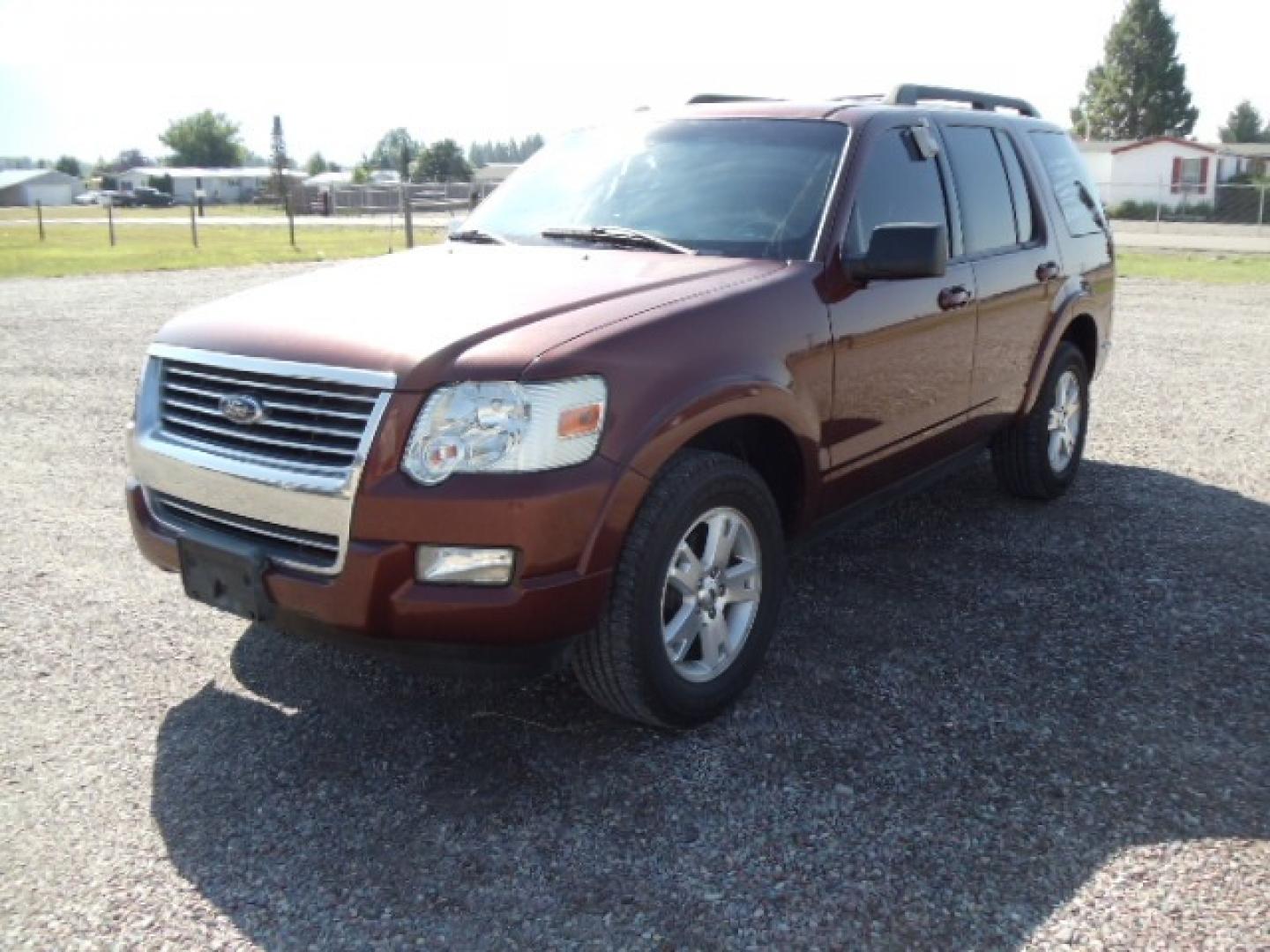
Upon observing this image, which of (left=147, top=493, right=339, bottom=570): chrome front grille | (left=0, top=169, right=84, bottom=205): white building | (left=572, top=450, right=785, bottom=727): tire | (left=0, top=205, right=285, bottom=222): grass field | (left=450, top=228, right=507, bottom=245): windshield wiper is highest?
(left=0, top=169, right=84, bottom=205): white building

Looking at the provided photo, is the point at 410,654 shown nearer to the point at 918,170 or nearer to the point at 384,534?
the point at 384,534

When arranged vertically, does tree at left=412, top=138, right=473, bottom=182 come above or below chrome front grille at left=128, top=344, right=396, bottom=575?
above

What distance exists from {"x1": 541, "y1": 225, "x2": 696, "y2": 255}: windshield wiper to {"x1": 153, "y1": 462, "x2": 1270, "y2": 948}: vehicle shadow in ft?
4.90

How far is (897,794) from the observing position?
336cm

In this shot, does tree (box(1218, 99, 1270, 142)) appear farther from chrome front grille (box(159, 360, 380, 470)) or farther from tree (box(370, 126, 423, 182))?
chrome front grille (box(159, 360, 380, 470))

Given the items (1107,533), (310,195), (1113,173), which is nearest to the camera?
(1107,533)

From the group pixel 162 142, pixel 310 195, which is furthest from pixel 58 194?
pixel 310 195

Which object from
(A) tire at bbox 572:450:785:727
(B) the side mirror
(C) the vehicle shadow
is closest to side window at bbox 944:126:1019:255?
(B) the side mirror

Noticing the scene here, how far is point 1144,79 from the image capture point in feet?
248

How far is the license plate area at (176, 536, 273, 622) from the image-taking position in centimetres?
332

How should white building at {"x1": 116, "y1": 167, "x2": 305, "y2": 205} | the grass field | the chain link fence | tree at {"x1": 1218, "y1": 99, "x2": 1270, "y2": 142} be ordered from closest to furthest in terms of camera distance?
the chain link fence
the grass field
tree at {"x1": 1218, "y1": 99, "x2": 1270, "y2": 142}
white building at {"x1": 116, "y1": 167, "x2": 305, "y2": 205}

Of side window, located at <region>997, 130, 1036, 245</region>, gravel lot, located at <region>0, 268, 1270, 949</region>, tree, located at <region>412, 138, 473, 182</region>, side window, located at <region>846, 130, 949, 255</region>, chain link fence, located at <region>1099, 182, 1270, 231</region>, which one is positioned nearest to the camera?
gravel lot, located at <region>0, 268, 1270, 949</region>

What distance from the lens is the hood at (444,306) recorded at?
10.7 ft

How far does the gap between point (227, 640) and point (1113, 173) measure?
60733 mm
